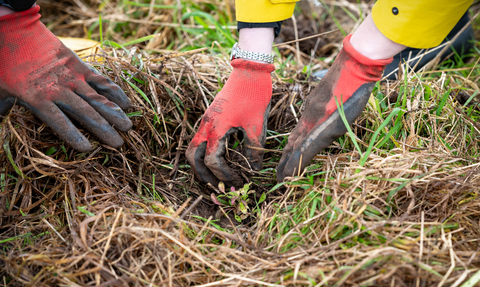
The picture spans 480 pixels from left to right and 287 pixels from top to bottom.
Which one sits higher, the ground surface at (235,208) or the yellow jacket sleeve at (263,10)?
the yellow jacket sleeve at (263,10)

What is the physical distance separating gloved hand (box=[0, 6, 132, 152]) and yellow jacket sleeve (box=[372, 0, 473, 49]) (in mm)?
1125

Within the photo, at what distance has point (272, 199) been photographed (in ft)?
4.64

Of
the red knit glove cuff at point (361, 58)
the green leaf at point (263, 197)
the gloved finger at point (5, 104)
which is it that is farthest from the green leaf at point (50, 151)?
the red knit glove cuff at point (361, 58)

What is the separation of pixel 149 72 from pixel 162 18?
159cm

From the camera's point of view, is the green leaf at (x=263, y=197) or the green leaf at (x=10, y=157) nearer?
the green leaf at (x=10, y=157)

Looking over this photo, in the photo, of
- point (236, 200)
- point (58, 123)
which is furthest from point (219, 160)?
point (58, 123)

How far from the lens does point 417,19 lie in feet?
3.52

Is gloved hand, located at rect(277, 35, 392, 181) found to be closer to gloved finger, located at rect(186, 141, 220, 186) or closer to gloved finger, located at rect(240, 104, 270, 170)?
gloved finger, located at rect(240, 104, 270, 170)

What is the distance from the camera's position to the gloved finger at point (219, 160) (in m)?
1.41

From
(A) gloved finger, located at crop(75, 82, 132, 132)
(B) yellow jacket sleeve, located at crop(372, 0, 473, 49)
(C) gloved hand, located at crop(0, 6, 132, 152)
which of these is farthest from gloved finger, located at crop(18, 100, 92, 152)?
(B) yellow jacket sleeve, located at crop(372, 0, 473, 49)

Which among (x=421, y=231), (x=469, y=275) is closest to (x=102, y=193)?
(x=421, y=231)

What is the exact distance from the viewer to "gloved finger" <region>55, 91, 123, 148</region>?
4.25 ft

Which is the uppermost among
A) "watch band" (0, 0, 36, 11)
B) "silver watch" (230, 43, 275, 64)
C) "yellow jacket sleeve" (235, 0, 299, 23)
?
"yellow jacket sleeve" (235, 0, 299, 23)

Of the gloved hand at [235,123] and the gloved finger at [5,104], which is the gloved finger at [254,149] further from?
the gloved finger at [5,104]
